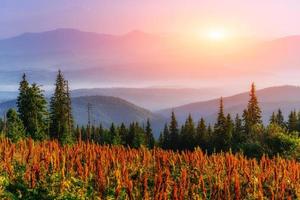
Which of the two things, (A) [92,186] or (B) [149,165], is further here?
(B) [149,165]

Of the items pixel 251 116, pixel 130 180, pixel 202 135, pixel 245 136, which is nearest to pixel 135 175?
pixel 130 180

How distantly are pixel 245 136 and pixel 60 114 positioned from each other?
36510 millimetres

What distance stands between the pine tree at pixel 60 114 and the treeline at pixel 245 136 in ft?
102

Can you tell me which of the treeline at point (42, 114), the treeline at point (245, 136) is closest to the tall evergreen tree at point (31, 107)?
the treeline at point (42, 114)

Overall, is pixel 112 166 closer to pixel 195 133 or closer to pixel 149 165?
pixel 149 165

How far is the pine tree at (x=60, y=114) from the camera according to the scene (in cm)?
8862

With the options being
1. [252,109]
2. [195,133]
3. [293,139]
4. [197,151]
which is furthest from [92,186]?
[195,133]

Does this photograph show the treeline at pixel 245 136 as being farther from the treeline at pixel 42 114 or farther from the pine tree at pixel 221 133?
the treeline at pixel 42 114

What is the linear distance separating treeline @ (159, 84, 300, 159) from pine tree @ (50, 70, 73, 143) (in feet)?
102

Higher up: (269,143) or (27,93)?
(27,93)

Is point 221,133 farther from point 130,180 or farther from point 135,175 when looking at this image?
point 130,180

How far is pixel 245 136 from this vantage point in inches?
2869

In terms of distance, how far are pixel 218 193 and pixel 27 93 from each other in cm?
7224

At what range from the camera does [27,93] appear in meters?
81.7
